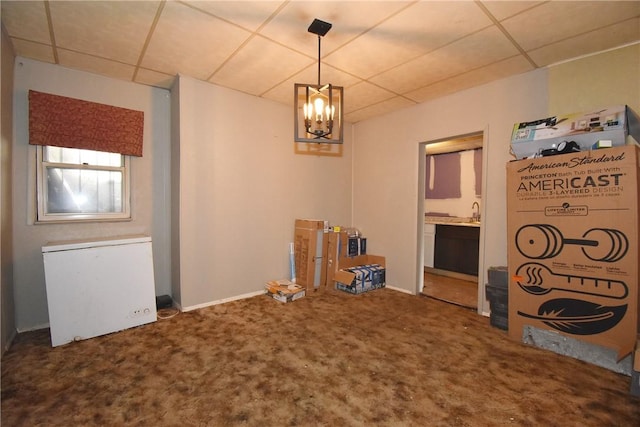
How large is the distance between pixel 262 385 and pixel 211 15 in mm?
2650

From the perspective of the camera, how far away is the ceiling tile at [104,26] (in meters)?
1.92

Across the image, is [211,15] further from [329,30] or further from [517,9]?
[517,9]

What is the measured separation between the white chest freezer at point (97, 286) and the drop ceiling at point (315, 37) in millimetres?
1742

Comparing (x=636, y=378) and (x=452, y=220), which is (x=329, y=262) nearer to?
(x=452, y=220)

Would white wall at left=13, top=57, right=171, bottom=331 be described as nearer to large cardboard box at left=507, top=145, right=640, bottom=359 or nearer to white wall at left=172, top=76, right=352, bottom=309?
white wall at left=172, top=76, right=352, bottom=309

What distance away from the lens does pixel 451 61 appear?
265 centimetres

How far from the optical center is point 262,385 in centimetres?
186

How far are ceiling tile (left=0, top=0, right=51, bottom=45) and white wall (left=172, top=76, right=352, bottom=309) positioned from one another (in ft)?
3.51

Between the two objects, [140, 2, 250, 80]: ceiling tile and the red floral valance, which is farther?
the red floral valance

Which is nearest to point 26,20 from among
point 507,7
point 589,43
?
point 507,7

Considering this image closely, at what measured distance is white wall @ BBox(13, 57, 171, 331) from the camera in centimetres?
257

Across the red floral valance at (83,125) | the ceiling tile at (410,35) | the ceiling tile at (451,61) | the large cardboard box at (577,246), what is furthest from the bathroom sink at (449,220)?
the red floral valance at (83,125)

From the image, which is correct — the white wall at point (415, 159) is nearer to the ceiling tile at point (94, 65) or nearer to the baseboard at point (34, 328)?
the ceiling tile at point (94, 65)

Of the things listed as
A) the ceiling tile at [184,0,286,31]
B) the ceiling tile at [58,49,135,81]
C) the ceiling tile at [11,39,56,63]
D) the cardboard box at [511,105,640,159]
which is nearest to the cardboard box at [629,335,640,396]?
the cardboard box at [511,105,640,159]
